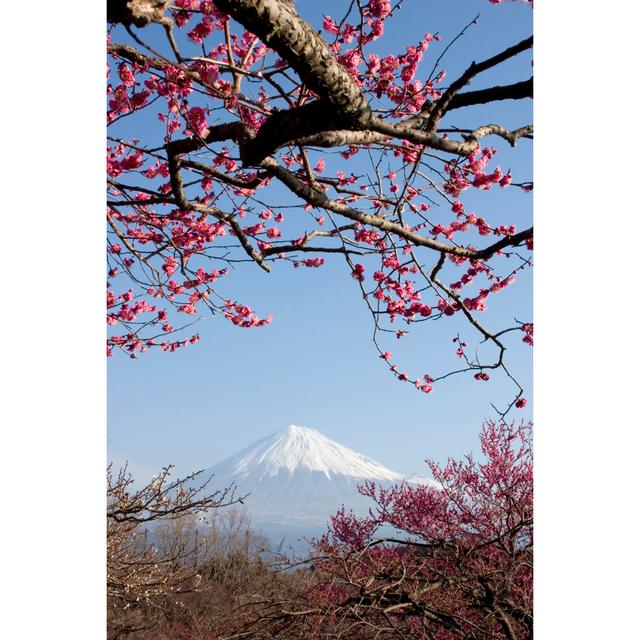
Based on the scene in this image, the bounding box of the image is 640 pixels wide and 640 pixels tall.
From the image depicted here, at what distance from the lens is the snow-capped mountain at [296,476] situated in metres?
19.0

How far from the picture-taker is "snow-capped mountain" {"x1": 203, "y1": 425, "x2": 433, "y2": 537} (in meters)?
19.0

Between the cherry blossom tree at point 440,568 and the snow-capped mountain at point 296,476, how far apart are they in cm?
1265

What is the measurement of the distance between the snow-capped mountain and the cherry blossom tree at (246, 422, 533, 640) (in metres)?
12.7

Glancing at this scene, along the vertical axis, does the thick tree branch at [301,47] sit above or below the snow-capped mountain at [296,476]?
above

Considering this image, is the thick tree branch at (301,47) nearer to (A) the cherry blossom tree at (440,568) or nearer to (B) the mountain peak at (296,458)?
(A) the cherry blossom tree at (440,568)

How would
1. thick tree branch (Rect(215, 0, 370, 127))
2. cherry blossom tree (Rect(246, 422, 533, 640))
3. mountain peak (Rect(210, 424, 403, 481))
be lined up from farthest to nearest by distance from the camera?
mountain peak (Rect(210, 424, 403, 481)) → cherry blossom tree (Rect(246, 422, 533, 640)) → thick tree branch (Rect(215, 0, 370, 127))

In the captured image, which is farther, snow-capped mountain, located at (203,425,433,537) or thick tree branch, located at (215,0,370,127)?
snow-capped mountain, located at (203,425,433,537)

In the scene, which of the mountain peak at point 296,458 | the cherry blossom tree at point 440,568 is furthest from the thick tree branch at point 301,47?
the mountain peak at point 296,458

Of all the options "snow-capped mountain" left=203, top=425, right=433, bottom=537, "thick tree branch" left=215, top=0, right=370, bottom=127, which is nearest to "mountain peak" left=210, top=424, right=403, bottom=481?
"snow-capped mountain" left=203, top=425, right=433, bottom=537

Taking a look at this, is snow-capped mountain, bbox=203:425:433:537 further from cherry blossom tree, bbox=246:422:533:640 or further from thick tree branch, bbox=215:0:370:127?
thick tree branch, bbox=215:0:370:127

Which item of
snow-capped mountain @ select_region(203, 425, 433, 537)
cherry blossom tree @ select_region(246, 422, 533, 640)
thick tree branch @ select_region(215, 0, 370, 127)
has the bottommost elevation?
snow-capped mountain @ select_region(203, 425, 433, 537)

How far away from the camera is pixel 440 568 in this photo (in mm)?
3975
